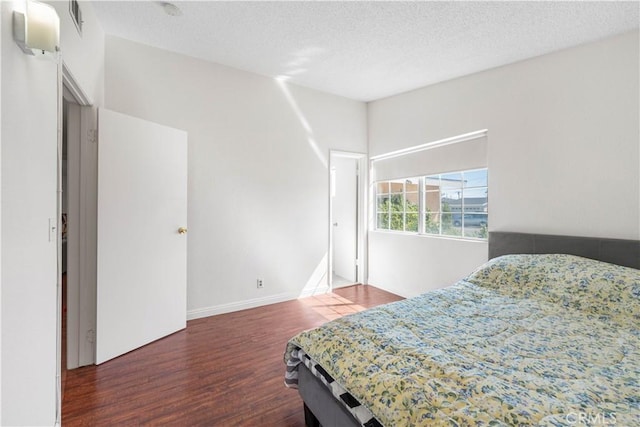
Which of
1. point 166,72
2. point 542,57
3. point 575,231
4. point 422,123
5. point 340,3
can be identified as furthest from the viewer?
point 422,123

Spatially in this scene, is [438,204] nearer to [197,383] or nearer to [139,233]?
[197,383]

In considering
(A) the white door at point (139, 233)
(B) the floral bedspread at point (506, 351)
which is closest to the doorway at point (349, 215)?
(A) the white door at point (139, 233)

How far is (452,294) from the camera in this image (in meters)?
2.25

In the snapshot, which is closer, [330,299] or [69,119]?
[69,119]

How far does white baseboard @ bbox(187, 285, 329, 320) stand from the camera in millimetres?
3126

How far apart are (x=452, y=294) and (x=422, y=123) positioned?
2.27 m

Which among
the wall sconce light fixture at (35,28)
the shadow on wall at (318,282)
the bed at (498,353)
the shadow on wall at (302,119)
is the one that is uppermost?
the shadow on wall at (302,119)

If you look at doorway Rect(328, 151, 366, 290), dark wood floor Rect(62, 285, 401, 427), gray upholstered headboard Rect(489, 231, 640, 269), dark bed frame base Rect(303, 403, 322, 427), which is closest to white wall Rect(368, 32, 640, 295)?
gray upholstered headboard Rect(489, 231, 640, 269)

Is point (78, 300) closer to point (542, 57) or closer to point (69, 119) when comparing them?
point (69, 119)

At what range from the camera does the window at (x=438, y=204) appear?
3270mm

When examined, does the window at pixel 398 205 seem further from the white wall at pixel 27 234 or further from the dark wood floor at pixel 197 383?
the white wall at pixel 27 234

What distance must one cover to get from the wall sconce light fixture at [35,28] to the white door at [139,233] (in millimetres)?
1317

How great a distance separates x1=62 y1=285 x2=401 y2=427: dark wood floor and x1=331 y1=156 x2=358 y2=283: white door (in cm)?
184

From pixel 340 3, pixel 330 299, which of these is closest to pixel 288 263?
pixel 330 299
